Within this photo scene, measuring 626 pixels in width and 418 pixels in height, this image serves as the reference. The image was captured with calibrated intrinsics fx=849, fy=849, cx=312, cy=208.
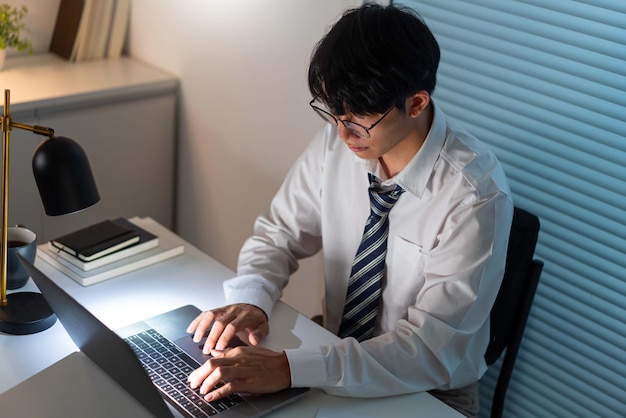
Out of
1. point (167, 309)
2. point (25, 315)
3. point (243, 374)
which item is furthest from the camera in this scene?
point (167, 309)

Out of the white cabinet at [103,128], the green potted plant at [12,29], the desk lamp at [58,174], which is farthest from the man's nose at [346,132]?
the green potted plant at [12,29]

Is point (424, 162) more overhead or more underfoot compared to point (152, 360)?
more overhead

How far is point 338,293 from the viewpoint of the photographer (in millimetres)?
2127

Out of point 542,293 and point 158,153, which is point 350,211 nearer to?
point 542,293

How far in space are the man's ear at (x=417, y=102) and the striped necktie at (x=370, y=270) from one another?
20cm

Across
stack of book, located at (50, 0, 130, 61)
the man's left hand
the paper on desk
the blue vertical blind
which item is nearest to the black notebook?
the man's left hand

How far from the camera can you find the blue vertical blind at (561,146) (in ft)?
6.59

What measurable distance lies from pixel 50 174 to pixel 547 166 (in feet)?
4.01

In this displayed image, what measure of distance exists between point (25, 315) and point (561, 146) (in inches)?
51.7

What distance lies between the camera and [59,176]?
1583mm

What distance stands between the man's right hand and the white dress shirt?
1.9 inches

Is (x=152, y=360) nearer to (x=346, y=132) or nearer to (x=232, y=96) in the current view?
(x=346, y=132)

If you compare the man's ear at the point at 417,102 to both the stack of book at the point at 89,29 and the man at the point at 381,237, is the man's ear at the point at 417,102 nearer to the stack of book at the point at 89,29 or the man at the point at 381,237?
the man at the point at 381,237

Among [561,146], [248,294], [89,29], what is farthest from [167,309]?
[89,29]
